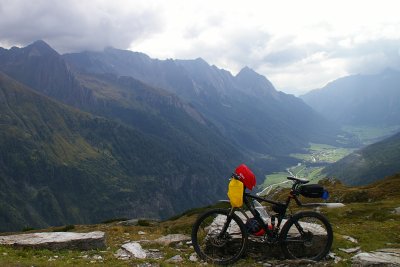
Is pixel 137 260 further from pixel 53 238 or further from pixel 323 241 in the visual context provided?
pixel 323 241

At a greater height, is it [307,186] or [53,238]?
[307,186]

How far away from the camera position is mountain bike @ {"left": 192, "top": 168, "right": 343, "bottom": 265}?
52.6ft

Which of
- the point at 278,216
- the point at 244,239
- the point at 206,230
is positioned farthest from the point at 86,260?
the point at 278,216

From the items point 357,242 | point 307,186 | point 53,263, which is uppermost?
point 307,186

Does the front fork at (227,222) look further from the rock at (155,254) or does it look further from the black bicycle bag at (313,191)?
the rock at (155,254)

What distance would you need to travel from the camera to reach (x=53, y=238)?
21281 mm

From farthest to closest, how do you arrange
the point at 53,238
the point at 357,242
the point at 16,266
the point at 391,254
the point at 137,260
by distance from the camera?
the point at 53,238, the point at 357,242, the point at 137,260, the point at 391,254, the point at 16,266

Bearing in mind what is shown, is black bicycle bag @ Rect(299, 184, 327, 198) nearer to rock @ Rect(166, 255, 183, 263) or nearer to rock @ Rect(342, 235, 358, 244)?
rock @ Rect(342, 235, 358, 244)

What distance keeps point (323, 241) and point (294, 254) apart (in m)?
1.38

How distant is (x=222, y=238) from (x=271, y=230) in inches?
81.9

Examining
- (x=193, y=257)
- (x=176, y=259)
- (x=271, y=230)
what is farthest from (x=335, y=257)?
(x=176, y=259)

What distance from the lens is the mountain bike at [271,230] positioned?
52.6 ft

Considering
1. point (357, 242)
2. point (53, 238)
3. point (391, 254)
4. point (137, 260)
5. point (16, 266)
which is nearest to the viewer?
point (16, 266)

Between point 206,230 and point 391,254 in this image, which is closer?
point 391,254
